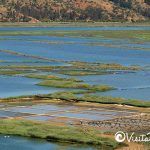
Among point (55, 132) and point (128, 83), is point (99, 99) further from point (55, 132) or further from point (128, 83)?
point (55, 132)

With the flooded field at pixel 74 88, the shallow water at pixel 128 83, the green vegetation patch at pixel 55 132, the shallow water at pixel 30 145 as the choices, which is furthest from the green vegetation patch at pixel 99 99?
the shallow water at pixel 30 145

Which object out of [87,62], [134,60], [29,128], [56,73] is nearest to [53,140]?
[29,128]

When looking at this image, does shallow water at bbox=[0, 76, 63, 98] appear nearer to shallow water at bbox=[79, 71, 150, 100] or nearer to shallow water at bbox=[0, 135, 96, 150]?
shallow water at bbox=[79, 71, 150, 100]

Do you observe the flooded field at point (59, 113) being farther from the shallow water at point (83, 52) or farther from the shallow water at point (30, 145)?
the shallow water at point (83, 52)

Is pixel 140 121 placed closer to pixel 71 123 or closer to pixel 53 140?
pixel 71 123

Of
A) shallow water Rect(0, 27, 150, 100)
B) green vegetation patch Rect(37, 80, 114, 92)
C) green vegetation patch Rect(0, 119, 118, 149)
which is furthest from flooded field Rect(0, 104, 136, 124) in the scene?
green vegetation patch Rect(37, 80, 114, 92)

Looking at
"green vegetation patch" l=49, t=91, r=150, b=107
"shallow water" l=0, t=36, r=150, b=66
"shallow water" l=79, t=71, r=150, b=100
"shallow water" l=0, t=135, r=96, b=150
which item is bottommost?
"shallow water" l=0, t=36, r=150, b=66
